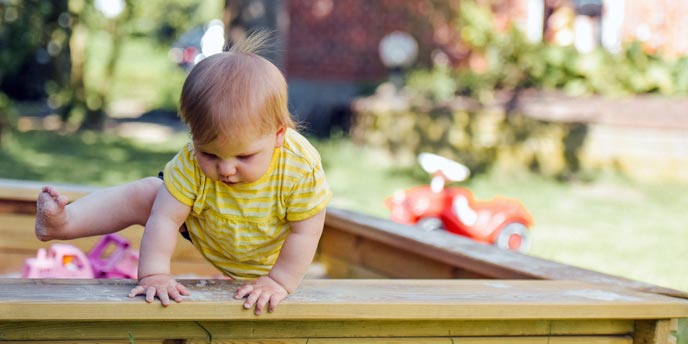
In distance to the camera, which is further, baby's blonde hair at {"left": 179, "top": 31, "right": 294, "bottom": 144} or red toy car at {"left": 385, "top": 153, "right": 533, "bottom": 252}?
red toy car at {"left": 385, "top": 153, "right": 533, "bottom": 252}

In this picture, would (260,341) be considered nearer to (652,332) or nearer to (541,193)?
(652,332)

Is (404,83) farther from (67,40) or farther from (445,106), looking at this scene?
(67,40)

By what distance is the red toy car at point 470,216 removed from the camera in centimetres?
529

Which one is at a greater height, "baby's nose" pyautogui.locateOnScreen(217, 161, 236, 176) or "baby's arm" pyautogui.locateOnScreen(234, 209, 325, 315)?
"baby's nose" pyautogui.locateOnScreen(217, 161, 236, 176)

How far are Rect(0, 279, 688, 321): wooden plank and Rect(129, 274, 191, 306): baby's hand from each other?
2 centimetres

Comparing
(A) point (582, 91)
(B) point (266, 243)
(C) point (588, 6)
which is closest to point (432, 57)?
(C) point (588, 6)

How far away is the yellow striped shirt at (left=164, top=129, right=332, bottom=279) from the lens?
2348 mm

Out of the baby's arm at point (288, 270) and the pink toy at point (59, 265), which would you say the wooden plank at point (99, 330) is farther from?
the pink toy at point (59, 265)

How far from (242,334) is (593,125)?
296 inches

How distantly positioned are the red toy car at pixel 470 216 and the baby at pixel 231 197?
112 inches

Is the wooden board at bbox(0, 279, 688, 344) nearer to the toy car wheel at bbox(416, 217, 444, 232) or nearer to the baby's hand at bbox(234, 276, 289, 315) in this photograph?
the baby's hand at bbox(234, 276, 289, 315)

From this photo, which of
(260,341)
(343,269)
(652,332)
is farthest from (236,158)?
(343,269)

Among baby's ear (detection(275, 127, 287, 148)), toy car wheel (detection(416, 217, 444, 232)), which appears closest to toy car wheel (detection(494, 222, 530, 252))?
toy car wheel (detection(416, 217, 444, 232))

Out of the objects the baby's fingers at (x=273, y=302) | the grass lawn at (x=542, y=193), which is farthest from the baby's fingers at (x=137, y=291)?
the grass lawn at (x=542, y=193)
